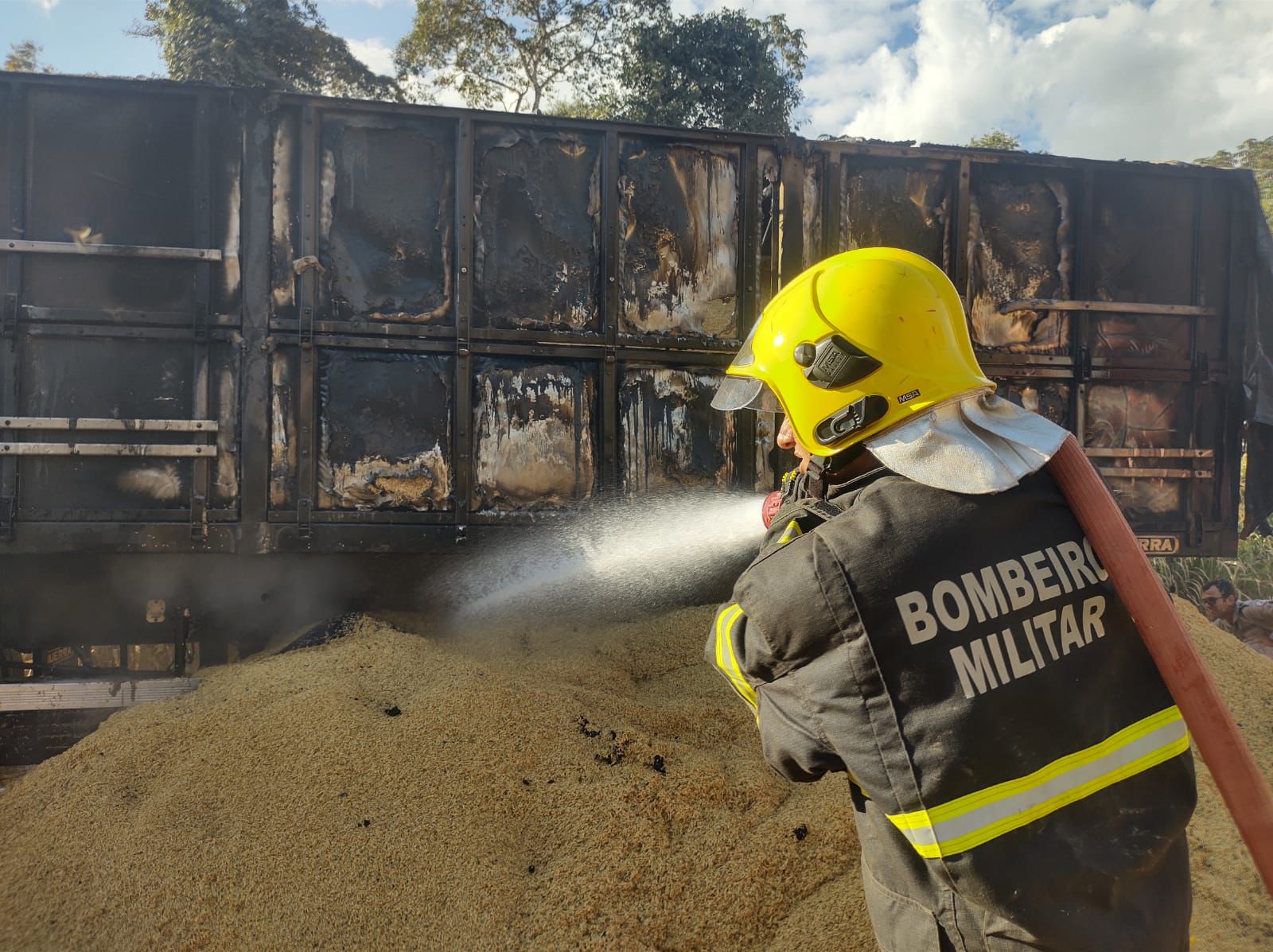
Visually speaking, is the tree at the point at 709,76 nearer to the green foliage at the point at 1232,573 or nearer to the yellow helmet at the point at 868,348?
the green foliage at the point at 1232,573

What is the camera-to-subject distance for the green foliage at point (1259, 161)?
52.5 ft

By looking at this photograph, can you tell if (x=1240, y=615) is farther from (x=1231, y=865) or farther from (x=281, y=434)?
(x=281, y=434)

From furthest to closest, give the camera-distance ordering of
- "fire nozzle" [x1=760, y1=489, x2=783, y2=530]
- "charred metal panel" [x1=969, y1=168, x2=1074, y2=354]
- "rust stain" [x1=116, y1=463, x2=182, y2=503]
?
"charred metal panel" [x1=969, y1=168, x2=1074, y2=354] < "rust stain" [x1=116, y1=463, x2=182, y2=503] < "fire nozzle" [x1=760, y1=489, x2=783, y2=530]

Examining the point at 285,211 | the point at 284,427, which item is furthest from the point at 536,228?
the point at 284,427

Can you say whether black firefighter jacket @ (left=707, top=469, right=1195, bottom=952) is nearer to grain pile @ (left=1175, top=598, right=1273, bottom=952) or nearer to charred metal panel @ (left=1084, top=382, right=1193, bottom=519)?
grain pile @ (left=1175, top=598, right=1273, bottom=952)

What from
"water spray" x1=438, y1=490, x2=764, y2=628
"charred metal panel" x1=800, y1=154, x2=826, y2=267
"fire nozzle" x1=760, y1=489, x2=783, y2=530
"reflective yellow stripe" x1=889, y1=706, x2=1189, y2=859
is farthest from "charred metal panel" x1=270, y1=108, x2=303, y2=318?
"reflective yellow stripe" x1=889, y1=706, x2=1189, y2=859

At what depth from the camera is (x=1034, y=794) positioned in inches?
49.2

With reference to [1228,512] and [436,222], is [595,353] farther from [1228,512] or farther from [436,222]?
[1228,512]

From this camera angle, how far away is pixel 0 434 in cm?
365

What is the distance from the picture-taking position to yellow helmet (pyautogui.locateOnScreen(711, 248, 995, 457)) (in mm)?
1534

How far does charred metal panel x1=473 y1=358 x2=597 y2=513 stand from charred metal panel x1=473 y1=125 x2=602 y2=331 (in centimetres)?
28

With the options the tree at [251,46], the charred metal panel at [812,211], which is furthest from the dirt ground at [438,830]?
the tree at [251,46]

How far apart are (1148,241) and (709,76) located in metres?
10.7

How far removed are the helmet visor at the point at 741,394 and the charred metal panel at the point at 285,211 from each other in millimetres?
2799
